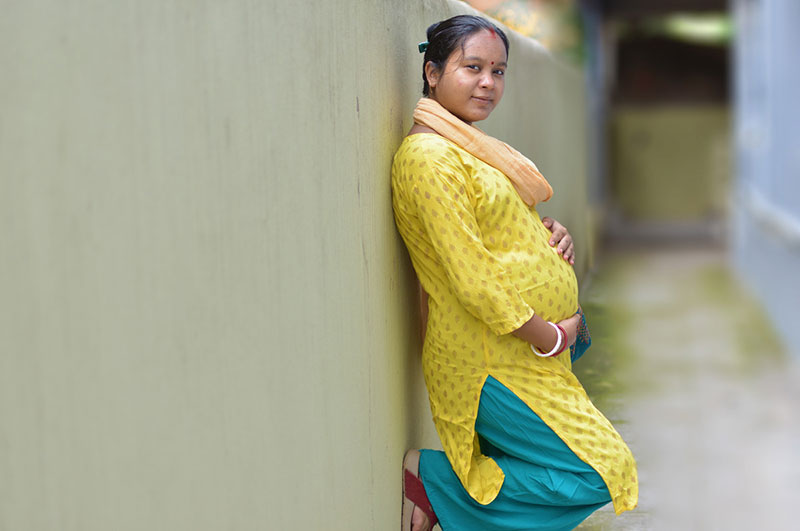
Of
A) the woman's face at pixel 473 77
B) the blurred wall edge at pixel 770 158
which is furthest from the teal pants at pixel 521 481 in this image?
the blurred wall edge at pixel 770 158

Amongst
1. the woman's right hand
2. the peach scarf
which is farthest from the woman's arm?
the peach scarf

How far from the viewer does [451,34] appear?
2199 mm

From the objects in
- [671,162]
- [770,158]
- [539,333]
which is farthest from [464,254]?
[671,162]

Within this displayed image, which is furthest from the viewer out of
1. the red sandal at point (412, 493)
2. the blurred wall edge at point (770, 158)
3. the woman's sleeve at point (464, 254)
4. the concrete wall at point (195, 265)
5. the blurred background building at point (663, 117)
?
the blurred background building at point (663, 117)

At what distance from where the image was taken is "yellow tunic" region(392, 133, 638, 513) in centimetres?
203

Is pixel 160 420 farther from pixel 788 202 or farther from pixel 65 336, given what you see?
pixel 788 202

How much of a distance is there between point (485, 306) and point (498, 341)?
6.9 inches

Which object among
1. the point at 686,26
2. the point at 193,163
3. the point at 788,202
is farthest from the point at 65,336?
the point at 686,26

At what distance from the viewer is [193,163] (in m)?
1.32

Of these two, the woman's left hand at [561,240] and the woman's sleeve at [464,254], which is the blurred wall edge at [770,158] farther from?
the woman's sleeve at [464,254]

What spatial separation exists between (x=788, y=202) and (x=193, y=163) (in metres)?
6.40

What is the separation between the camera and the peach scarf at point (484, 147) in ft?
7.14

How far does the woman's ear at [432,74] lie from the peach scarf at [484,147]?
43 mm

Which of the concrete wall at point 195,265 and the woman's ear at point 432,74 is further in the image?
the woman's ear at point 432,74
